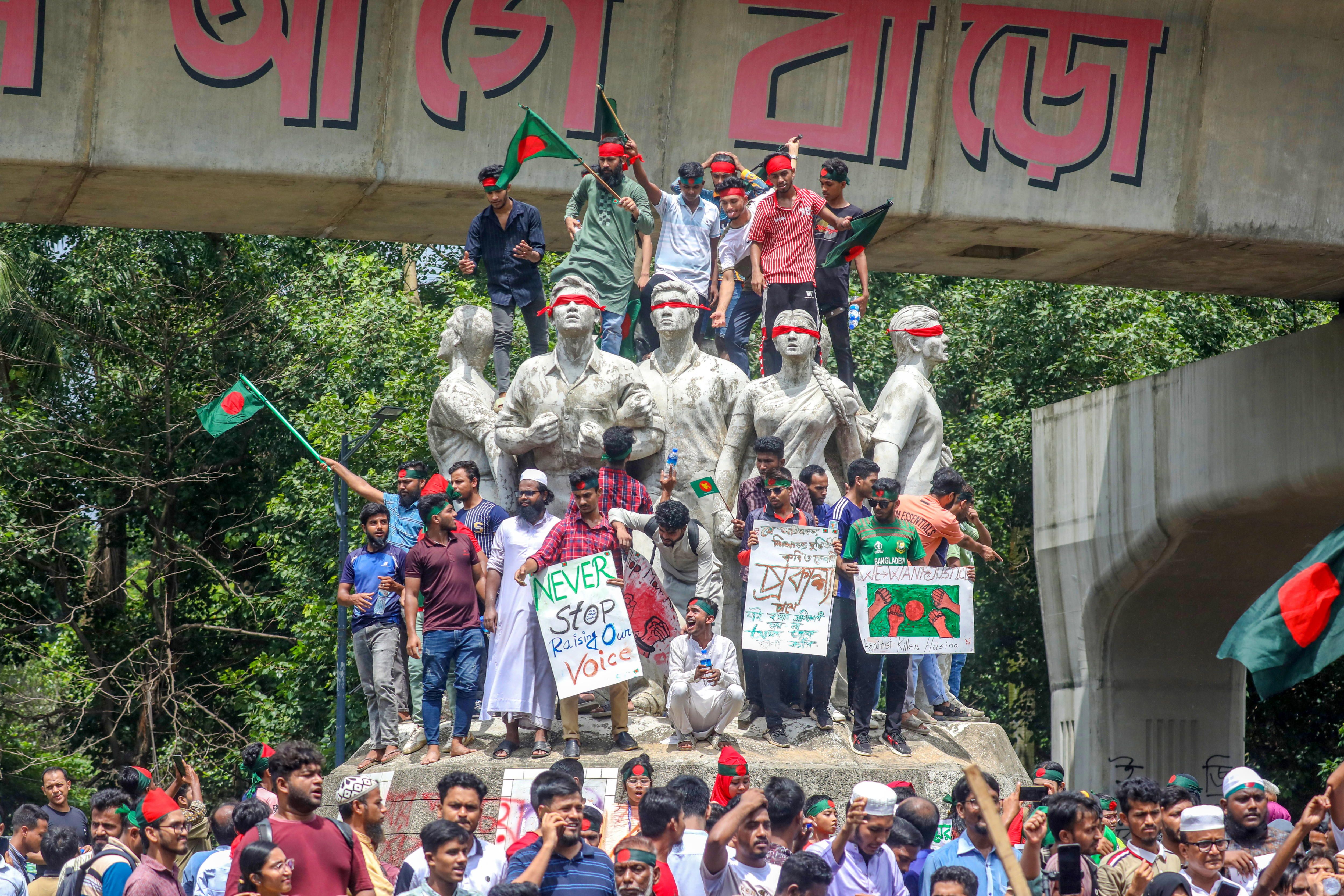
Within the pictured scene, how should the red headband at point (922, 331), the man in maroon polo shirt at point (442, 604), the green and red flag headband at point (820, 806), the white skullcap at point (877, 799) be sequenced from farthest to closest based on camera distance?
the red headband at point (922, 331) < the man in maroon polo shirt at point (442, 604) < the green and red flag headband at point (820, 806) < the white skullcap at point (877, 799)

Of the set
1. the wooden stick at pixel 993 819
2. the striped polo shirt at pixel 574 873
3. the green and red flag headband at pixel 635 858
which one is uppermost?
the wooden stick at pixel 993 819

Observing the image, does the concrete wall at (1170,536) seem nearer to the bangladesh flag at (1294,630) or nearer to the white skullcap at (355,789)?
the bangladesh flag at (1294,630)

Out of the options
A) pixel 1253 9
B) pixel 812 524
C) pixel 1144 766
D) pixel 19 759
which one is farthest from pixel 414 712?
pixel 19 759

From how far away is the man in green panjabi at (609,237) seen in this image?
45.6 feet

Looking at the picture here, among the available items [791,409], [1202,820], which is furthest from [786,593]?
[1202,820]

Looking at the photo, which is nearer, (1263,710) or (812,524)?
(812,524)

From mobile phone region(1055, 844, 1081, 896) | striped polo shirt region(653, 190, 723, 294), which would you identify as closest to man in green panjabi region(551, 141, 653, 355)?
striped polo shirt region(653, 190, 723, 294)

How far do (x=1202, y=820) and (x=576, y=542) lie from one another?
476 centimetres

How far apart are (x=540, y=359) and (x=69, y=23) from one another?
4.65m

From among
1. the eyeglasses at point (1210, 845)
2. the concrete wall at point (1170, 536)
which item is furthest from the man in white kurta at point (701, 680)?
the concrete wall at point (1170, 536)

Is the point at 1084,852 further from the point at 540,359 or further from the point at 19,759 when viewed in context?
the point at 19,759

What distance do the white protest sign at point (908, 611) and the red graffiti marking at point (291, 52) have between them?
6159mm

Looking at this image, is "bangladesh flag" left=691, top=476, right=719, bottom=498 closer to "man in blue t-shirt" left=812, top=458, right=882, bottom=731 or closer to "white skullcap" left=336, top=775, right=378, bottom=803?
"man in blue t-shirt" left=812, top=458, right=882, bottom=731

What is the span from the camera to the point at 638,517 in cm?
1184
